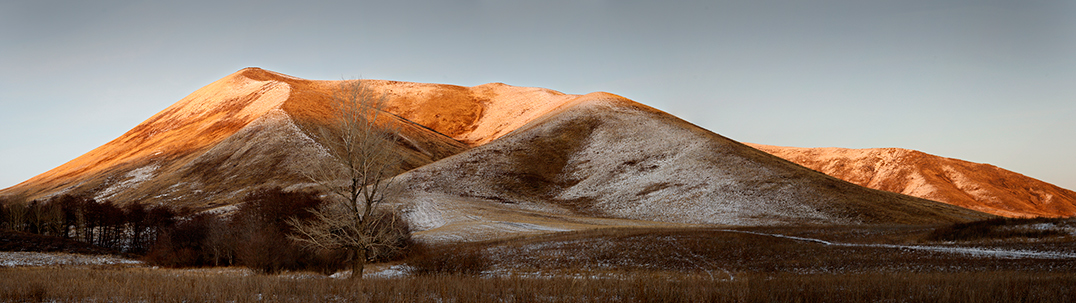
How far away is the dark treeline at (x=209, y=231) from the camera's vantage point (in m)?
27.8

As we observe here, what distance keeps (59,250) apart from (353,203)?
36138 mm

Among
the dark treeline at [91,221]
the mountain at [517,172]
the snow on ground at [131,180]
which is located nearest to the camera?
the dark treeline at [91,221]

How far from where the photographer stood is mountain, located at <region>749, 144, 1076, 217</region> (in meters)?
136

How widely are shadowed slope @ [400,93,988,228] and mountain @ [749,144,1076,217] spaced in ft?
225

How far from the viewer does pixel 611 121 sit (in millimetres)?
120938

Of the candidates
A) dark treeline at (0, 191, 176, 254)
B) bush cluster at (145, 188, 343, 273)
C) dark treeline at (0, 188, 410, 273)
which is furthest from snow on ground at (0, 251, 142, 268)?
dark treeline at (0, 191, 176, 254)

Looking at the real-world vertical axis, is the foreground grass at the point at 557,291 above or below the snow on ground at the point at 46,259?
above

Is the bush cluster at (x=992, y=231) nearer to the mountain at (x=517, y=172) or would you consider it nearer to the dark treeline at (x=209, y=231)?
the mountain at (x=517, y=172)

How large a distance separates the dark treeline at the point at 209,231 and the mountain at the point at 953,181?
142130 mm

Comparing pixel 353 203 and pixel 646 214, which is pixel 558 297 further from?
pixel 646 214

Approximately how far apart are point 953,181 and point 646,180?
107315mm

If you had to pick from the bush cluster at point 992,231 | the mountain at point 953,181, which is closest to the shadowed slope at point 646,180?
the bush cluster at point 992,231

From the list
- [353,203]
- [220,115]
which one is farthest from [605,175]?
[220,115]

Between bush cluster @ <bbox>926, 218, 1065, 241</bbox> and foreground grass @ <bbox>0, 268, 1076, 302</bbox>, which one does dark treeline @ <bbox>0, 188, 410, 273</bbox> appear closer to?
foreground grass @ <bbox>0, 268, 1076, 302</bbox>
